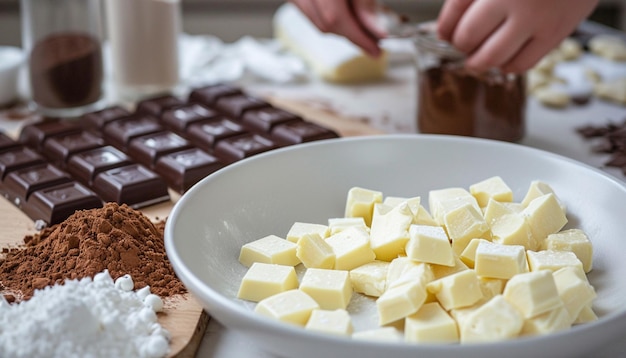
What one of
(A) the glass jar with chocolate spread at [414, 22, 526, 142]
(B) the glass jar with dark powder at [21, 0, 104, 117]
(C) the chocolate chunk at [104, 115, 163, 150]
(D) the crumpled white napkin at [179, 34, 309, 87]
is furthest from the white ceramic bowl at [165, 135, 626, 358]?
(D) the crumpled white napkin at [179, 34, 309, 87]

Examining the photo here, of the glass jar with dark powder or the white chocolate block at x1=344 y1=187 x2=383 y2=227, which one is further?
the glass jar with dark powder

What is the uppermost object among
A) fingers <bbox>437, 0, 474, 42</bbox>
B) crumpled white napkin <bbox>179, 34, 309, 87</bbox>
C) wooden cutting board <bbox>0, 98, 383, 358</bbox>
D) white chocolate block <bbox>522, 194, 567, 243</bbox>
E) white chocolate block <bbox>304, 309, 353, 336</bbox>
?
fingers <bbox>437, 0, 474, 42</bbox>

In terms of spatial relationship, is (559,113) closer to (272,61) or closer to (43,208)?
(272,61)

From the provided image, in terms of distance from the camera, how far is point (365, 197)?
113 cm

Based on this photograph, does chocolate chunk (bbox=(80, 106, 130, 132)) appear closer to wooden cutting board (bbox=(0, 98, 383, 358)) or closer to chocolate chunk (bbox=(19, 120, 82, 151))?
chocolate chunk (bbox=(19, 120, 82, 151))

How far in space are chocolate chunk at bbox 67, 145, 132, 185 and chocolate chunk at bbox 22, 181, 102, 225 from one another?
0.23 feet

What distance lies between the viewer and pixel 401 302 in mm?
827

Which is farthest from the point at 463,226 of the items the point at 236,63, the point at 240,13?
the point at 240,13

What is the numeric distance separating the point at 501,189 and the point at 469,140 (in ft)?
0.42

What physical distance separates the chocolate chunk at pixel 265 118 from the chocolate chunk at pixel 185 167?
179 mm

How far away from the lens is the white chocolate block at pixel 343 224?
1.06m

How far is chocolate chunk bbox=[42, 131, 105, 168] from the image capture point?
55.0 inches

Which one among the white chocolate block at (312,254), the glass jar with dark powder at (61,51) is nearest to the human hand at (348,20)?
the glass jar with dark powder at (61,51)

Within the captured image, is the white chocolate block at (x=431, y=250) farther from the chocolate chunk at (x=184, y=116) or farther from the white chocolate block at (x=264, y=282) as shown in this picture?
the chocolate chunk at (x=184, y=116)
